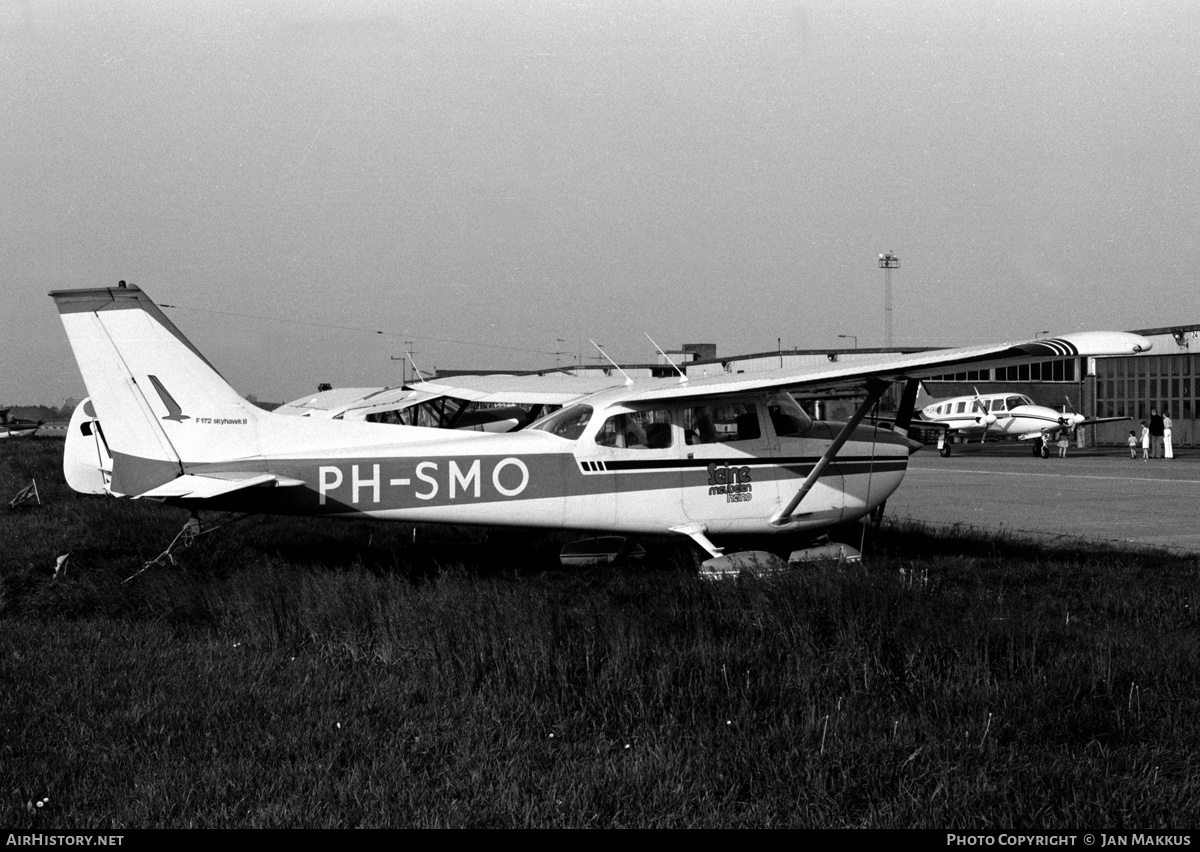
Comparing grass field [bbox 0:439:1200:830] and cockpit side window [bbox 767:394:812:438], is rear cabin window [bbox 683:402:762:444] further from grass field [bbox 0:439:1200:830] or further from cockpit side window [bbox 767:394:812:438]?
grass field [bbox 0:439:1200:830]

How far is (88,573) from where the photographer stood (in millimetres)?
8859

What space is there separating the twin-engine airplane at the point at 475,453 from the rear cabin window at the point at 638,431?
0.01 m

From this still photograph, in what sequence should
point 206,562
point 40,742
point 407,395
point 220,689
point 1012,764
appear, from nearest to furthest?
point 1012,764, point 40,742, point 220,689, point 206,562, point 407,395

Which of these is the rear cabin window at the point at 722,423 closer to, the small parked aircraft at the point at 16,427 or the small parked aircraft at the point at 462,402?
the small parked aircraft at the point at 462,402

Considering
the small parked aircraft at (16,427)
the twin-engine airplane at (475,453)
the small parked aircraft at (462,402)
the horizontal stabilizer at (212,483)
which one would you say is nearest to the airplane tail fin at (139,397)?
the twin-engine airplane at (475,453)

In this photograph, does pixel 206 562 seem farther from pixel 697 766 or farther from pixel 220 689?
pixel 697 766

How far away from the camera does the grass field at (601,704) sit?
12.6 ft

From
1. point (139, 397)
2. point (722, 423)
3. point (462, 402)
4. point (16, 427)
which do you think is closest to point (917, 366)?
point (722, 423)

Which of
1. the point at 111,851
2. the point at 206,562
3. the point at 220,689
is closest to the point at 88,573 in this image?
the point at 206,562

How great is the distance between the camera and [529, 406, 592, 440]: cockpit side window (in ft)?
30.4

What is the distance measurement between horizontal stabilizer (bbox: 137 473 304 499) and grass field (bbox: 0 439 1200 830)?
0.72 meters

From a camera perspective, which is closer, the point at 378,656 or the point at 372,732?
the point at 372,732

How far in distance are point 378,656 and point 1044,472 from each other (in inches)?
847

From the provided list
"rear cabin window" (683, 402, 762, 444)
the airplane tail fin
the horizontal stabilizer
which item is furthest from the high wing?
the airplane tail fin
